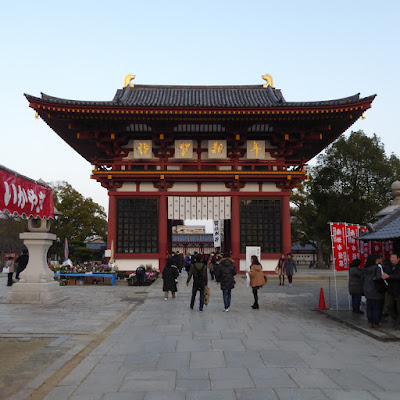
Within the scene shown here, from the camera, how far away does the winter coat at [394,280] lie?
8430 millimetres

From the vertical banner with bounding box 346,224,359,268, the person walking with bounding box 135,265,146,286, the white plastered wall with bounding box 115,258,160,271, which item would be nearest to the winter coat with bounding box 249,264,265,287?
the vertical banner with bounding box 346,224,359,268

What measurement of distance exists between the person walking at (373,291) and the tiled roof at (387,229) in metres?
0.69

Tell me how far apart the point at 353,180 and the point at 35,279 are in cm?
2601

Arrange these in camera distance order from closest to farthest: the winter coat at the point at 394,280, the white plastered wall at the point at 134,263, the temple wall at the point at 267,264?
the winter coat at the point at 394,280
the white plastered wall at the point at 134,263
the temple wall at the point at 267,264

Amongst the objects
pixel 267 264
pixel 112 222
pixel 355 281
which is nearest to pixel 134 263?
pixel 112 222

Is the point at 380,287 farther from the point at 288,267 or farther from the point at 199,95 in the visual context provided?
the point at 199,95

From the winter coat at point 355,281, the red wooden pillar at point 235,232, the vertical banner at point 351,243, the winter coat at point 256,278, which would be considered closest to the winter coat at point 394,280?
the winter coat at point 355,281

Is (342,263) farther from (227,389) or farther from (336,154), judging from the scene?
(336,154)

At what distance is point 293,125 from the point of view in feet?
76.0

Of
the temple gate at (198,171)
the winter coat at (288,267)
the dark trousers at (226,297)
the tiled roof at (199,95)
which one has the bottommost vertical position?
the dark trousers at (226,297)

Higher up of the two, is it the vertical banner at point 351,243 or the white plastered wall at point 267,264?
the vertical banner at point 351,243

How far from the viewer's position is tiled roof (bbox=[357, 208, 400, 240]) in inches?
361

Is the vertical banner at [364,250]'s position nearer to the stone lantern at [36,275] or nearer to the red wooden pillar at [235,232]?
the stone lantern at [36,275]

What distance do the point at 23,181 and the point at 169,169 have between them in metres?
15.0
